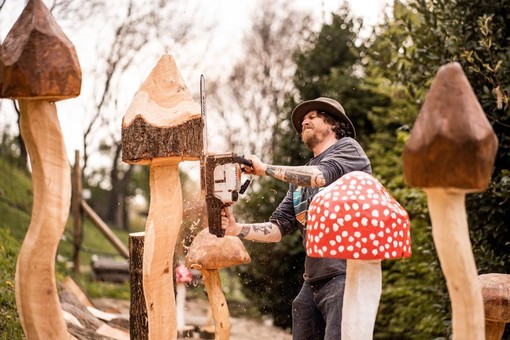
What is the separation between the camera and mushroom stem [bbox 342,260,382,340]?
11.0ft

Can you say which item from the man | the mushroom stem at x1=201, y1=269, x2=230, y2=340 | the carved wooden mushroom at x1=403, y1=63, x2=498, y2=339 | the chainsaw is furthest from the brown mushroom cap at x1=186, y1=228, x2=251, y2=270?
the carved wooden mushroom at x1=403, y1=63, x2=498, y2=339

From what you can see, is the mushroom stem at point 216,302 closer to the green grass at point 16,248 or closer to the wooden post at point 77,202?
the green grass at point 16,248

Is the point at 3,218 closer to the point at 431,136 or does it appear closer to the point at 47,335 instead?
the point at 47,335

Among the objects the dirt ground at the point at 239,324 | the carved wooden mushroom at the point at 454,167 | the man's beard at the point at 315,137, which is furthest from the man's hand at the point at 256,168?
the dirt ground at the point at 239,324

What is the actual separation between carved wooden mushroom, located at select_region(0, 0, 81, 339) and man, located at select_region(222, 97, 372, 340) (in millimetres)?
1124

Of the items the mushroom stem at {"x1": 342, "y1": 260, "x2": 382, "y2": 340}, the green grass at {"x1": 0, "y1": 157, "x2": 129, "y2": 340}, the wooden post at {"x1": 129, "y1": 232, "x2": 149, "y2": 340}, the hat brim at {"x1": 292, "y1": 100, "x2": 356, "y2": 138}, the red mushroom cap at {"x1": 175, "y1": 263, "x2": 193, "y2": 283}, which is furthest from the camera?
the red mushroom cap at {"x1": 175, "y1": 263, "x2": 193, "y2": 283}

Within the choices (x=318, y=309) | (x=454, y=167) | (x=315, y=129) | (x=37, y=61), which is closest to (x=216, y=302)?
(x=318, y=309)

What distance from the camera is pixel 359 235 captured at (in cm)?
316

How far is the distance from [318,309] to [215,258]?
3.59ft

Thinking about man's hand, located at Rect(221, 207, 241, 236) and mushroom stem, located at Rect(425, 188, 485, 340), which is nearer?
mushroom stem, located at Rect(425, 188, 485, 340)

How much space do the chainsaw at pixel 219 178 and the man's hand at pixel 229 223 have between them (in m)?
0.20

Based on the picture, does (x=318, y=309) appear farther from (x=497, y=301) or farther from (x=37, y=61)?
(x=37, y=61)

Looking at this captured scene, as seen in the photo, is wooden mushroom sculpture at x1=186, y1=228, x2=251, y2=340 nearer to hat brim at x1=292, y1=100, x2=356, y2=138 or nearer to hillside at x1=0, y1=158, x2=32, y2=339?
hat brim at x1=292, y1=100, x2=356, y2=138

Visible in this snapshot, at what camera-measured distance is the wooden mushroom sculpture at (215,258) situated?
16.4 ft
